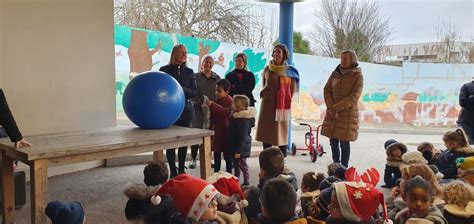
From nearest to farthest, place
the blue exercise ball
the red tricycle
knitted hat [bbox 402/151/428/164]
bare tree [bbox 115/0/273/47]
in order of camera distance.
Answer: the blue exercise ball, knitted hat [bbox 402/151/428/164], the red tricycle, bare tree [bbox 115/0/273/47]

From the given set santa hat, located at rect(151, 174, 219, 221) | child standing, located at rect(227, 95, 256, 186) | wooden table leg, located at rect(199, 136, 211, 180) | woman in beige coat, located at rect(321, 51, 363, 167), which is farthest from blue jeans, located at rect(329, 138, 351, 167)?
santa hat, located at rect(151, 174, 219, 221)

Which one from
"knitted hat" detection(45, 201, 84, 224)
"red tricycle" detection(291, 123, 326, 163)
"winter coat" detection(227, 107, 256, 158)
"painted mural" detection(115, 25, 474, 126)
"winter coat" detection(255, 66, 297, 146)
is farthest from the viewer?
"painted mural" detection(115, 25, 474, 126)

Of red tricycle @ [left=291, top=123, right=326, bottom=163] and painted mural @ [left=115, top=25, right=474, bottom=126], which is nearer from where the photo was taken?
red tricycle @ [left=291, top=123, right=326, bottom=163]

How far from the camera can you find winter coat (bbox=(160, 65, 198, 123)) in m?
4.07

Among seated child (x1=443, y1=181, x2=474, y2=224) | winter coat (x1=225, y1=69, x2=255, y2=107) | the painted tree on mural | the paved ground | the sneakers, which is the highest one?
the painted tree on mural

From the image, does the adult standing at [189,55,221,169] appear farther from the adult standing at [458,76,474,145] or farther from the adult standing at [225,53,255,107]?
the adult standing at [458,76,474,145]

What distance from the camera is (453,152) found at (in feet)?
11.3

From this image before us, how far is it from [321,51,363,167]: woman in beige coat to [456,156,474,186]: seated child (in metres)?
1.22

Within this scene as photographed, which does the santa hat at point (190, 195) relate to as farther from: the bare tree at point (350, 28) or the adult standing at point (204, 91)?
the bare tree at point (350, 28)

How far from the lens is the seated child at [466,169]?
3.00 m

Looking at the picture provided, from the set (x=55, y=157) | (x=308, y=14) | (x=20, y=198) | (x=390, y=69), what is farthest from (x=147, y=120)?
(x=308, y=14)

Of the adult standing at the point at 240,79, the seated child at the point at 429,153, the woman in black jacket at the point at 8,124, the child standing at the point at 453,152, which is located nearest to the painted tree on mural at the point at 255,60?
the adult standing at the point at 240,79

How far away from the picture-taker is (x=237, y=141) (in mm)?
3990

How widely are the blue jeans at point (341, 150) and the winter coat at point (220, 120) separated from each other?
3.92ft
